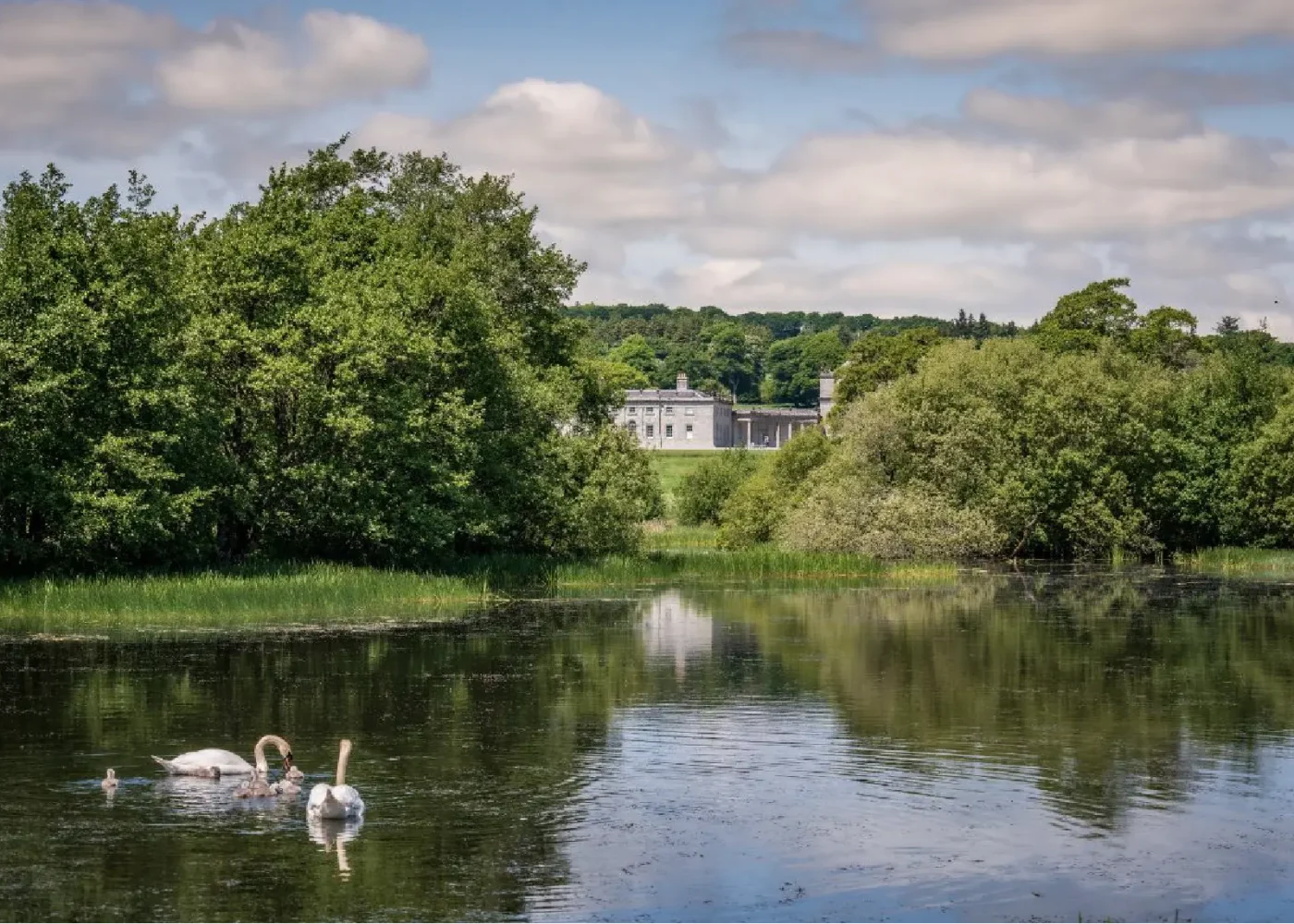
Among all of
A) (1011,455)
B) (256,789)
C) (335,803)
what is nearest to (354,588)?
(256,789)

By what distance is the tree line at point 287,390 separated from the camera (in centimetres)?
4859

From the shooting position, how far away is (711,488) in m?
119

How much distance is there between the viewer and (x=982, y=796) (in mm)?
22547

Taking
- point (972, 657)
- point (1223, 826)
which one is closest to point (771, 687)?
point (972, 657)

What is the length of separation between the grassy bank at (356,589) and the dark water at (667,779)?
4.27 m

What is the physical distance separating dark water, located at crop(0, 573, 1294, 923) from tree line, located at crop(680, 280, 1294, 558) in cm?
3510

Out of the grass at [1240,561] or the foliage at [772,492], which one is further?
the foliage at [772,492]

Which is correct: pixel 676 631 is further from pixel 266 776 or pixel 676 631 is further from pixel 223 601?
pixel 266 776

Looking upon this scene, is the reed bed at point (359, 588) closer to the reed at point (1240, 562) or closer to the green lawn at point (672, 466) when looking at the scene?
the reed at point (1240, 562)

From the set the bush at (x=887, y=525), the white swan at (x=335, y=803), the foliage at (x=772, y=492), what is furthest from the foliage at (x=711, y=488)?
the white swan at (x=335, y=803)

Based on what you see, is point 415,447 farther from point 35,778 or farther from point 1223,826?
point 1223,826

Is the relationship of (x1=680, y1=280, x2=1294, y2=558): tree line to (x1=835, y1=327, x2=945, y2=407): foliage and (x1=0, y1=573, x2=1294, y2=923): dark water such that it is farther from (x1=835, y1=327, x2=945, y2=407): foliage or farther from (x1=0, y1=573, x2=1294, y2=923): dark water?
(x1=0, y1=573, x2=1294, y2=923): dark water

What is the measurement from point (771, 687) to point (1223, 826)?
1391cm

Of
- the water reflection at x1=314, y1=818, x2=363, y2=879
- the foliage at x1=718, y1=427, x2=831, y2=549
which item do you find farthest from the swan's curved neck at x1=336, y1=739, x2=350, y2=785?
the foliage at x1=718, y1=427, x2=831, y2=549
